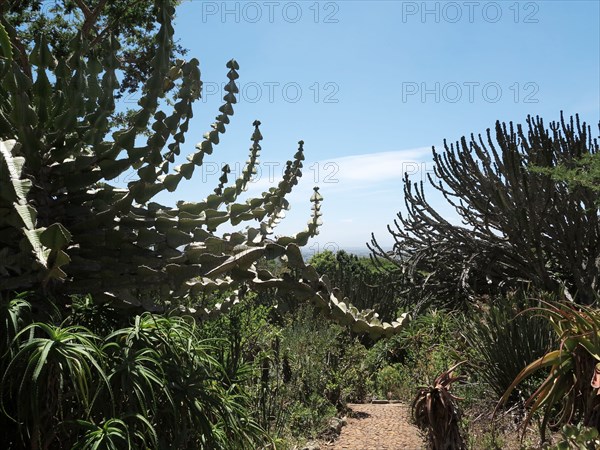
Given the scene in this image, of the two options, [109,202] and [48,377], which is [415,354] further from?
[48,377]

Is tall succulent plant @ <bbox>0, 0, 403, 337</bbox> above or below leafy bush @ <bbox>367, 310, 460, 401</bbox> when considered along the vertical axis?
above

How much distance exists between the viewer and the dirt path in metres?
5.98

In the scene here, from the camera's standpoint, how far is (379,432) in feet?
21.2

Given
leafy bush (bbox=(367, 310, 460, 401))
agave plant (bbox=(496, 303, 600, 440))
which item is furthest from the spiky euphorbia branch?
agave plant (bbox=(496, 303, 600, 440))

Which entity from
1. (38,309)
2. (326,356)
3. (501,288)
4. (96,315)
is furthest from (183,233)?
(501,288)

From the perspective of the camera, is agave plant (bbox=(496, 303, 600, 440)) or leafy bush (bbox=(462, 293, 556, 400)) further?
leafy bush (bbox=(462, 293, 556, 400))

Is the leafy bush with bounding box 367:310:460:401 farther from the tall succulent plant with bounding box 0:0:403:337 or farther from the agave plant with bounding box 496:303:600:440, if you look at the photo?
the agave plant with bounding box 496:303:600:440

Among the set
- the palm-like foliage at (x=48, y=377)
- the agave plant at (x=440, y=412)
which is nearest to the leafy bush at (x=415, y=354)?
the agave plant at (x=440, y=412)

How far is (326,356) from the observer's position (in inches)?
318

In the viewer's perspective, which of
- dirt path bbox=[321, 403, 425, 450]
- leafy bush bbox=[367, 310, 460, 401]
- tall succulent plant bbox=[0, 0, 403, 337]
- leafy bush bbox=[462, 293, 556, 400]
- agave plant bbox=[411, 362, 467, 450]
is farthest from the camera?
leafy bush bbox=[367, 310, 460, 401]

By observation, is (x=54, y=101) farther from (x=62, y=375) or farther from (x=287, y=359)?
(x=287, y=359)

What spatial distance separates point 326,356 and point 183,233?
13.8 ft

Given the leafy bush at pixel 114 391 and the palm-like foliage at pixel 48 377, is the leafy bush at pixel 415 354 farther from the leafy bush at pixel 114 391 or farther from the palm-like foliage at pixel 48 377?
the palm-like foliage at pixel 48 377

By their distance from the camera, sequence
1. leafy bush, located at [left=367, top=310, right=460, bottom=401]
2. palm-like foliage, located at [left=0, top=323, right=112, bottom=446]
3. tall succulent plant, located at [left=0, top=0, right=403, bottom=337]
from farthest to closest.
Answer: leafy bush, located at [left=367, top=310, right=460, bottom=401]
tall succulent plant, located at [left=0, top=0, right=403, bottom=337]
palm-like foliage, located at [left=0, top=323, right=112, bottom=446]
